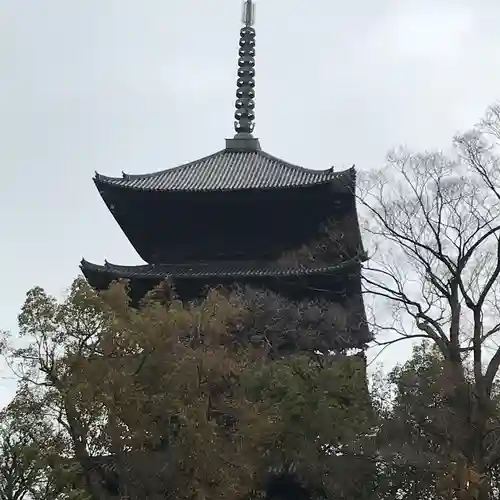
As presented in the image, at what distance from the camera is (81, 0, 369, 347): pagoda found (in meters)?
17.6

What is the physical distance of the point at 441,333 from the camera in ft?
44.0

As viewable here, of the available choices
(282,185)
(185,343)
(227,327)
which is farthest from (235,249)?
(185,343)

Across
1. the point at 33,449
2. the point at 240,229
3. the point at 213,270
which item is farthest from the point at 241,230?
the point at 33,449

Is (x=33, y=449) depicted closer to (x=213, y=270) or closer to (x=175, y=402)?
(x=175, y=402)

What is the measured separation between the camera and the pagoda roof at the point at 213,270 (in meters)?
17.3

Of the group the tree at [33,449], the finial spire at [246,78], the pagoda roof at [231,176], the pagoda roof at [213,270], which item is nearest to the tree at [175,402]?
the tree at [33,449]

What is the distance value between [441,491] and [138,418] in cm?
460

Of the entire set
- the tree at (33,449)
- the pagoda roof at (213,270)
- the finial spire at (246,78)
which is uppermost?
the finial spire at (246,78)

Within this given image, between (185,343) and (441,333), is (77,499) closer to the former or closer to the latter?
(185,343)

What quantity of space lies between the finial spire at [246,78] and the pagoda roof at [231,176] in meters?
1.81

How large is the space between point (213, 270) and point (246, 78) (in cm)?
789

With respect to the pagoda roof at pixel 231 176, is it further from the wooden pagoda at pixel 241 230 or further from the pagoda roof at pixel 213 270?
the pagoda roof at pixel 213 270

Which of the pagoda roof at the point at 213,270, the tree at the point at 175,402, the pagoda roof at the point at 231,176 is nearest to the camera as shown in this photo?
the tree at the point at 175,402

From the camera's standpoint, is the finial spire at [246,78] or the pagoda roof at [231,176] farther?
the finial spire at [246,78]
